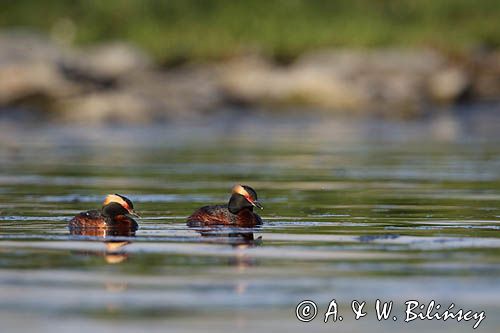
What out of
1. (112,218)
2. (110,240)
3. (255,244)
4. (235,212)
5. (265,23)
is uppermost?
(265,23)

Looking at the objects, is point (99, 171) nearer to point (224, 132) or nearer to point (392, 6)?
point (224, 132)

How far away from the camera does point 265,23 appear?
2798 inches

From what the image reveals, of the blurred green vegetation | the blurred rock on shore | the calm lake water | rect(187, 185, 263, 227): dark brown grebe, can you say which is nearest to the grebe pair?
rect(187, 185, 263, 227): dark brown grebe

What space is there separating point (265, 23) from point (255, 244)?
54.6m

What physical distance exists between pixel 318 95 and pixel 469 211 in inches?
1565

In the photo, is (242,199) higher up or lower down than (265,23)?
lower down

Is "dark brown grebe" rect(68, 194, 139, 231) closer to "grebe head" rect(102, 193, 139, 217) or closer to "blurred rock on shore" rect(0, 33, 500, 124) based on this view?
"grebe head" rect(102, 193, 139, 217)

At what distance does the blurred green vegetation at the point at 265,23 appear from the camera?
69.1 m

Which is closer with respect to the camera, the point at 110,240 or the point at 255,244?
the point at 255,244

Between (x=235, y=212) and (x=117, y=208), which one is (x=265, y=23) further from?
(x=117, y=208)

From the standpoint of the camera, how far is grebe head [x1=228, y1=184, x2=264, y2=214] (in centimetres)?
1838

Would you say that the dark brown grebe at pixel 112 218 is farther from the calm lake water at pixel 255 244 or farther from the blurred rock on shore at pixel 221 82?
the blurred rock on shore at pixel 221 82

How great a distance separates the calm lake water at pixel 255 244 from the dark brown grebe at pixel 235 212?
0.22 m

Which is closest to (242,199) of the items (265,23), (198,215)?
(198,215)
